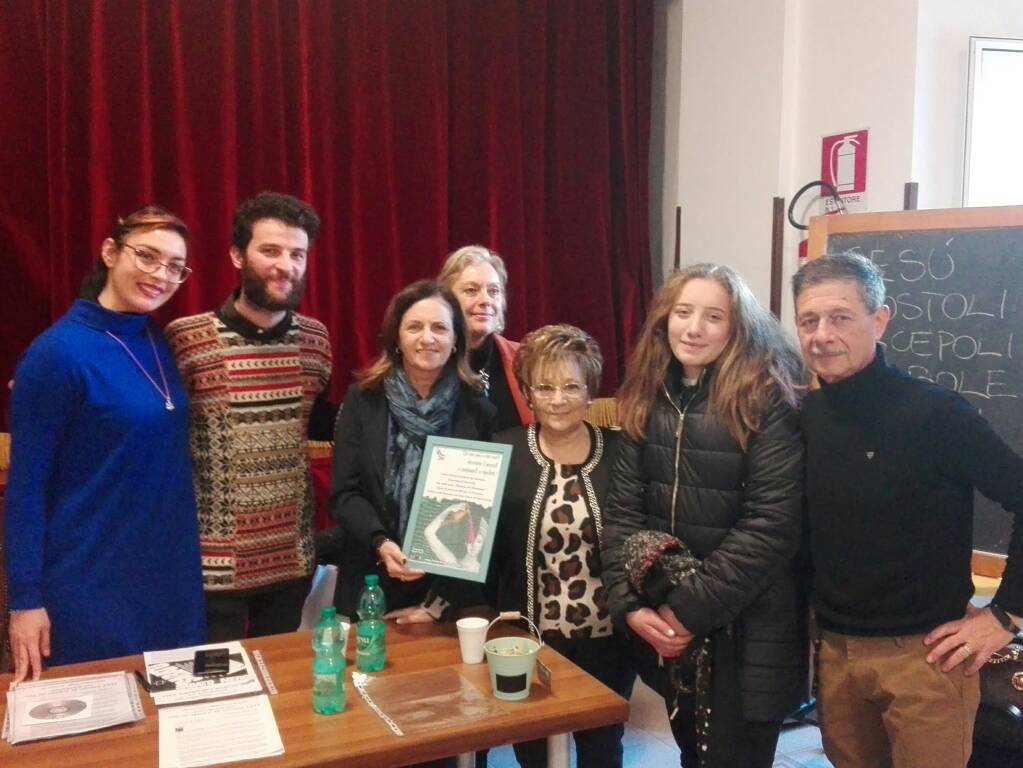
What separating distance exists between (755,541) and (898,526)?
287 millimetres

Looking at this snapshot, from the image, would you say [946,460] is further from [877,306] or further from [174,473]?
[174,473]

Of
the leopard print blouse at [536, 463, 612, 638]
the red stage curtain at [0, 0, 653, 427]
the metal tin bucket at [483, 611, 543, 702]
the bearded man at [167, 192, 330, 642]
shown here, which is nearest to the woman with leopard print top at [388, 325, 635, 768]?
the leopard print blouse at [536, 463, 612, 638]

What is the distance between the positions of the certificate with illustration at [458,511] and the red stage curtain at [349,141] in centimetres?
171

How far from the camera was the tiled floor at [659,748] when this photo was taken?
2.87 metres

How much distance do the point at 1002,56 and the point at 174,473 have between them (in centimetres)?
312

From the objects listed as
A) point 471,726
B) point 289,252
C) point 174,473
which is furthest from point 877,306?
point 174,473

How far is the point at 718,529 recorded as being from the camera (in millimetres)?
1854

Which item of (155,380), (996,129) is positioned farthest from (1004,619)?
(996,129)

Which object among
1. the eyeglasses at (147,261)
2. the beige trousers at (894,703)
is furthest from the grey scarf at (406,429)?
the beige trousers at (894,703)

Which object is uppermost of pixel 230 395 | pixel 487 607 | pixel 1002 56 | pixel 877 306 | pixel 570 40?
pixel 570 40

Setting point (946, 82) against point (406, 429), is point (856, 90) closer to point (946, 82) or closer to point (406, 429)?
point (946, 82)

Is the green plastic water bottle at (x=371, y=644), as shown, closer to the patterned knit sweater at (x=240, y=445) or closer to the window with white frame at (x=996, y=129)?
the patterned knit sweater at (x=240, y=445)

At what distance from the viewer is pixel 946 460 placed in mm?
1743

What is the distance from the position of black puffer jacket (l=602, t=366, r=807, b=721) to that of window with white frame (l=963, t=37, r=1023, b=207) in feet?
6.18
